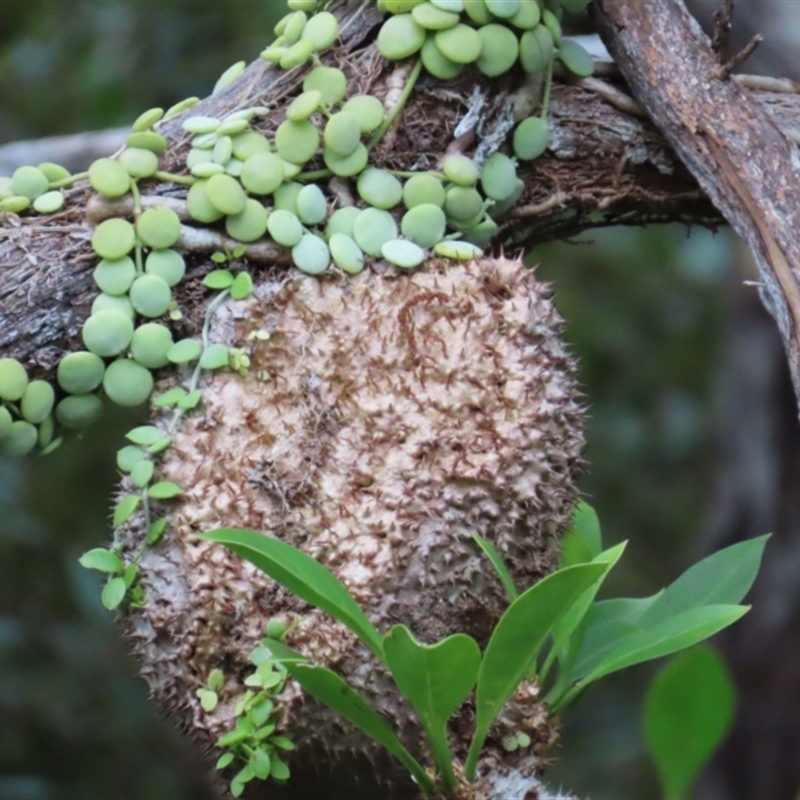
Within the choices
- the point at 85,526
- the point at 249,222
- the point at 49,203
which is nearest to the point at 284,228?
the point at 249,222

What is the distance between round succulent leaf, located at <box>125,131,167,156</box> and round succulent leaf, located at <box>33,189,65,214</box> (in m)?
0.09

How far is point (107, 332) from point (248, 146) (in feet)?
0.76

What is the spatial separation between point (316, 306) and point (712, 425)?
6.99 ft

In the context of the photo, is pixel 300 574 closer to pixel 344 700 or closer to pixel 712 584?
pixel 344 700

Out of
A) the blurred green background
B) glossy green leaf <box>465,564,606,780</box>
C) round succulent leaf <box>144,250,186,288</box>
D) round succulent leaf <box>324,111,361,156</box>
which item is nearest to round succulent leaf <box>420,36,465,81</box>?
round succulent leaf <box>324,111,361,156</box>

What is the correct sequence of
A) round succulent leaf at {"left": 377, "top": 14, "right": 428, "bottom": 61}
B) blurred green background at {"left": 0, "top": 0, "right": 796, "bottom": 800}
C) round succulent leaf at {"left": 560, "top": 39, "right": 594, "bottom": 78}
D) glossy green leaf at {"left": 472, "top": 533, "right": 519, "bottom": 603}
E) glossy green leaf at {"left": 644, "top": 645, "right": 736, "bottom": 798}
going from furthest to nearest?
blurred green background at {"left": 0, "top": 0, "right": 796, "bottom": 800}
round succulent leaf at {"left": 560, "top": 39, "right": 594, "bottom": 78}
round succulent leaf at {"left": 377, "top": 14, "right": 428, "bottom": 61}
glossy green leaf at {"left": 472, "top": 533, "right": 519, "bottom": 603}
glossy green leaf at {"left": 644, "top": 645, "right": 736, "bottom": 798}

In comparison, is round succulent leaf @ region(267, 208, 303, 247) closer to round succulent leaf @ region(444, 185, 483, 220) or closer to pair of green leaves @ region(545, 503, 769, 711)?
round succulent leaf @ region(444, 185, 483, 220)

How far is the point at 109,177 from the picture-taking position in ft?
3.19

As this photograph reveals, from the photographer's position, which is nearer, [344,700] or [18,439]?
[344,700]

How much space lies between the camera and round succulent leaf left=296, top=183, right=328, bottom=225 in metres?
1.01

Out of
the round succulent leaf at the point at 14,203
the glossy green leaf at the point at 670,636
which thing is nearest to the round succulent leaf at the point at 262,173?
the round succulent leaf at the point at 14,203

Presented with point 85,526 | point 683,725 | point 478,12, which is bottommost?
point 85,526

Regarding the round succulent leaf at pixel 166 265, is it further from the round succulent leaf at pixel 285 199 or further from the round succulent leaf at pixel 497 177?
the round succulent leaf at pixel 497 177

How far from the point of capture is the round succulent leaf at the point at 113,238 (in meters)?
0.97
